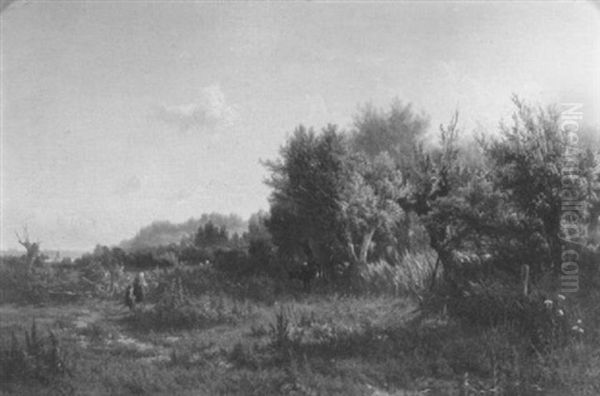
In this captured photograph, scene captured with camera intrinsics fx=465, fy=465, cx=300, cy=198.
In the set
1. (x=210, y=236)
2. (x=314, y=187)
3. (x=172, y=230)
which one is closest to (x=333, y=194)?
(x=314, y=187)

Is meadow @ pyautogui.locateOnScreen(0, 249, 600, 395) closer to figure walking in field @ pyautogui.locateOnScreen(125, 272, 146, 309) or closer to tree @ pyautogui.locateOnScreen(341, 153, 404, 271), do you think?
figure walking in field @ pyautogui.locateOnScreen(125, 272, 146, 309)

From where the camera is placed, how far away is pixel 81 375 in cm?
644

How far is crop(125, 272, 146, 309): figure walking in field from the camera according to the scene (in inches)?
449

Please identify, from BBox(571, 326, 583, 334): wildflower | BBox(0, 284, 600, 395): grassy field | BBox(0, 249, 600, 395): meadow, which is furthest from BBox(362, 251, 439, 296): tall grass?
BBox(571, 326, 583, 334): wildflower

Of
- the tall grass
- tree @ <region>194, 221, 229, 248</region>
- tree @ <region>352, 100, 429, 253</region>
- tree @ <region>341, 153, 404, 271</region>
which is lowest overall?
the tall grass

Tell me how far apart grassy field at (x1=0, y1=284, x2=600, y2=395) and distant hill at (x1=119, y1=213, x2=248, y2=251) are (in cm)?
709

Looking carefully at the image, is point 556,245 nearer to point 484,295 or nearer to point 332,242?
point 484,295

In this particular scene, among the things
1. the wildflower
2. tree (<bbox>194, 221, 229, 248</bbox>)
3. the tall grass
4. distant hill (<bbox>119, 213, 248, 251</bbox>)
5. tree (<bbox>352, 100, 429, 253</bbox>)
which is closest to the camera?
the wildflower

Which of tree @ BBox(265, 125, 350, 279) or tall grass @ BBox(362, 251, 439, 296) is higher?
tree @ BBox(265, 125, 350, 279)

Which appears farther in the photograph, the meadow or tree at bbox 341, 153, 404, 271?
tree at bbox 341, 153, 404, 271

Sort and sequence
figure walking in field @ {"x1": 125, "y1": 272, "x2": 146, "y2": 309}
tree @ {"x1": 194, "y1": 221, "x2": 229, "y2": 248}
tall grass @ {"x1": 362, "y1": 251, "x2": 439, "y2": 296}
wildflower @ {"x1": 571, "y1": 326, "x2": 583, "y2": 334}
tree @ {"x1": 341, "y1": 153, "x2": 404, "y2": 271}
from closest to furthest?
1. wildflower @ {"x1": 571, "y1": 326, "x2": 583, "y2": 334}
2. tall grass @ {"x1": 362, "y1": 251, "x2": 439, "y2": 296}
3. figure walking in field @ {"x1": 125, "y1": 272, "x2": 146, "y2": 309}
4. tree @ {"x1": 341, "y1": 153, "x2": 404, "y2": 271}
5. tree @ {"x1": 194, "y1": 221, "x2": 229, "y2": 248}

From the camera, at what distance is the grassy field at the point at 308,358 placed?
5.90 meters

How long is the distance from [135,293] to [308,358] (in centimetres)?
659

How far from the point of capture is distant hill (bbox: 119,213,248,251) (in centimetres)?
1703
